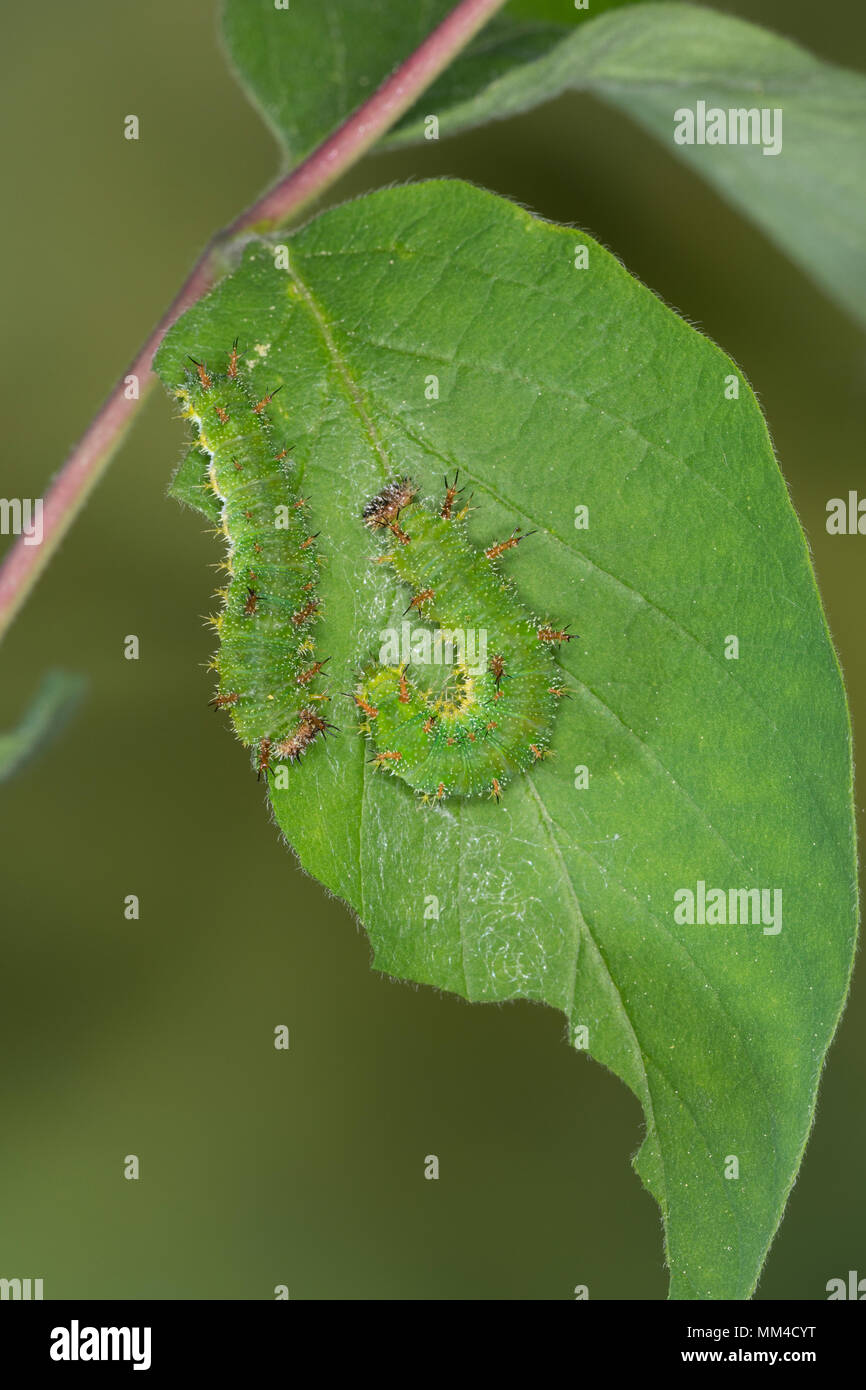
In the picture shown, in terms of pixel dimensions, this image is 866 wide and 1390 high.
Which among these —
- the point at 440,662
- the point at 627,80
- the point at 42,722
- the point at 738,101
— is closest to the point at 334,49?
the point at 627,80

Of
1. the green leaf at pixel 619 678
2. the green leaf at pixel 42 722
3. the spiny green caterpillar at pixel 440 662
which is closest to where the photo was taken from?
the green leaf at pixel 619 678

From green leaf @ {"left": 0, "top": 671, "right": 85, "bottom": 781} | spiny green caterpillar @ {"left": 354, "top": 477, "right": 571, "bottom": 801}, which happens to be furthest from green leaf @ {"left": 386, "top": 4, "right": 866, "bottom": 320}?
green leaf @ {"left": 0, "top": 671, "right": 85, "bottom": 781}

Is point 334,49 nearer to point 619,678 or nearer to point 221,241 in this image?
point 221,241

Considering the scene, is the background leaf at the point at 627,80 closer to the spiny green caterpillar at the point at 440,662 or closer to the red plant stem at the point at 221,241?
the red plant stem at the point at 221,241

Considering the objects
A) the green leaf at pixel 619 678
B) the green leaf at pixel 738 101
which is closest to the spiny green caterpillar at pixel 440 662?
the green leaf at pixel 619 678

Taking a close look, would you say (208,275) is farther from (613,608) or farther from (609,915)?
(609,915)
